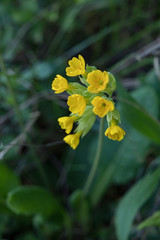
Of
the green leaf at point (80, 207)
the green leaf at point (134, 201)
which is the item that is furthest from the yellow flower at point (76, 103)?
the green leaf at point (80, 207)

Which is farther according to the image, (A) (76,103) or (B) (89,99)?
(B) (89,99)

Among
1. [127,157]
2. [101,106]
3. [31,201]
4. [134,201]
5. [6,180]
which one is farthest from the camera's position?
[127,157]

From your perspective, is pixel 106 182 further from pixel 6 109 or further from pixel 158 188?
pixel 6 109

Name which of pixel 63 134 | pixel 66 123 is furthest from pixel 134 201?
pixel 63 134

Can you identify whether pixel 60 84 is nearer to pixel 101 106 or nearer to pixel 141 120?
pixel 101 106

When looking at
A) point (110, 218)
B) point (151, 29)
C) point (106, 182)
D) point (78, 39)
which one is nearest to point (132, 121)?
point (106, 182)

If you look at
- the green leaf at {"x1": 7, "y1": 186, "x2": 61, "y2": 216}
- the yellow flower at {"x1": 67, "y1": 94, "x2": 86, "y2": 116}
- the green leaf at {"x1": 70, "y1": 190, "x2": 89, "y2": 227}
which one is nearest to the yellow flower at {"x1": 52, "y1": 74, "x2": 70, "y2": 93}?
the yellow flower at {"x1": 67, "y1": 94, "x2": 86, "y2": 116}

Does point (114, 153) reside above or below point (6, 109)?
below
